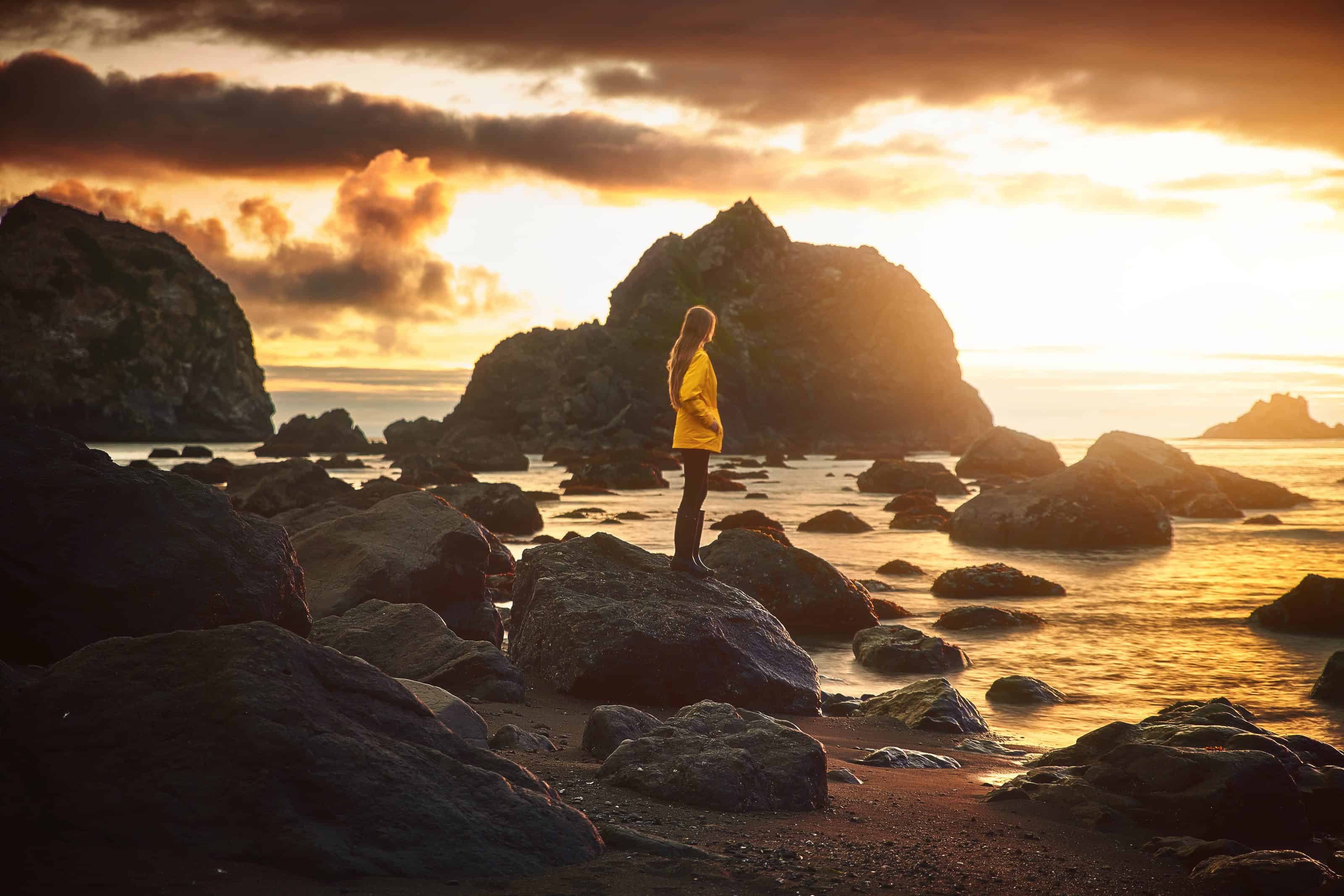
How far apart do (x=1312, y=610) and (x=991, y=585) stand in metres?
5.26

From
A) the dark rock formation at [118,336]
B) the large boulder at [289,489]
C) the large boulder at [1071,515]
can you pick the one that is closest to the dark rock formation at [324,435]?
the dark rock formation at [118,336]

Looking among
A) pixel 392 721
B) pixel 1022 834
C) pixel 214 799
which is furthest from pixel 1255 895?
pixel 214 799

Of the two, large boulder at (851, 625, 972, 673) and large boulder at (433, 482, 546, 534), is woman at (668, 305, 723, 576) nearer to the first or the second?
large boulder at (851, 625, 972, 673)

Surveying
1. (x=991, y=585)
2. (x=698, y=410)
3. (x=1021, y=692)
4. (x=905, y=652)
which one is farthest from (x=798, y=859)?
(x=991, y=585)

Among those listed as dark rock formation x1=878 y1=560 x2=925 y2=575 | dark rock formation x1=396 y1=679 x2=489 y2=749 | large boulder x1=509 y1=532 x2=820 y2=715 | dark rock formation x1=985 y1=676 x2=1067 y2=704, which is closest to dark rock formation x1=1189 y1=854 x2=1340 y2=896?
dark rock formation x1=396 y1=679 x2=489 y2=749

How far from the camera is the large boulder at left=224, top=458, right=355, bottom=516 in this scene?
26.8 m

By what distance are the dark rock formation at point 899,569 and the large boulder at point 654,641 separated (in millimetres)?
12112

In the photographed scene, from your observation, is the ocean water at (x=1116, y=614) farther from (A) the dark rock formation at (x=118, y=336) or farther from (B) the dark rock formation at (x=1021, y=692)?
(A) the dark rock formation at (x=118, y=336)

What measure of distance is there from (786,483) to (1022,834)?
4976 centimetres

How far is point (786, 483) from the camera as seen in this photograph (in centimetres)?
5531

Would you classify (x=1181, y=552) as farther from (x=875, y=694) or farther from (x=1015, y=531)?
(x=875, y=694)

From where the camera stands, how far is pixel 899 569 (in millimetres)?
21906

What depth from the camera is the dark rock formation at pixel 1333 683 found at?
11438 mm

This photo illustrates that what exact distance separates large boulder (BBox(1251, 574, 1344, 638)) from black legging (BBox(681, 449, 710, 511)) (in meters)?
11.3
